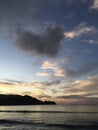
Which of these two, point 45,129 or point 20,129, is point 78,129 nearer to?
point 45,129

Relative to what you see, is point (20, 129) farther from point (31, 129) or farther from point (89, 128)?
point (89, 128)

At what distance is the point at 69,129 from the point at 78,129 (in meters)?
1.75

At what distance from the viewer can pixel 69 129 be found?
44406 millimetres

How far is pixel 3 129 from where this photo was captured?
1736 inches

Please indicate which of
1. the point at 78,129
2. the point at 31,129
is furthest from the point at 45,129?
the point at 78,129

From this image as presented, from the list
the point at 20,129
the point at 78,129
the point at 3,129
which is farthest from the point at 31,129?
the point at 78,129

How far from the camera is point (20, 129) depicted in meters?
44.5

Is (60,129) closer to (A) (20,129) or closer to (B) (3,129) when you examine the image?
(A) (20,129)

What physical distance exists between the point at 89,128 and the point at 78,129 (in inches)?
99.7

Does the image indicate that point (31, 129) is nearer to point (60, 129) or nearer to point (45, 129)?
point (45, 129)

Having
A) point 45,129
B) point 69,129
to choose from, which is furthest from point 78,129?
point 45,129

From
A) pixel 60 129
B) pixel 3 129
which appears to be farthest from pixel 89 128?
pixel 3 129

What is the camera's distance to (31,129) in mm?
44219

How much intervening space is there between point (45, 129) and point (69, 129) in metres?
4.54
